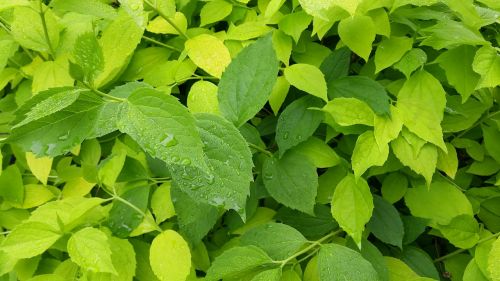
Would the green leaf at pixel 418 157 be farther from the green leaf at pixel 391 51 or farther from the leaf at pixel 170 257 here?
the leaf at pixel 170 257

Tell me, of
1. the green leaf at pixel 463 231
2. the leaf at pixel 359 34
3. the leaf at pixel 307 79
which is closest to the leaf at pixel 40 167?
the leaf at pixel 307 79

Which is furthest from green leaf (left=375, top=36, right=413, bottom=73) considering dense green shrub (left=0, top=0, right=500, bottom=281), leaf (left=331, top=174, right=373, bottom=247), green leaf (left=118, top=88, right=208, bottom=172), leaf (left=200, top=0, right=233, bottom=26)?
green leaf (left=118, top=88, right=208, bottom=172)

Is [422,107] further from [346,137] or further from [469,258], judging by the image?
[469,258]

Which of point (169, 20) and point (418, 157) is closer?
point (418, 157)

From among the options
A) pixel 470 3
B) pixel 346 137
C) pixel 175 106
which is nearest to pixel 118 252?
pixel 175 106

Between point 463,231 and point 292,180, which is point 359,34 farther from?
point 463,231

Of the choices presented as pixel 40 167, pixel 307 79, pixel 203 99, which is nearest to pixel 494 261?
pixel 307 79
